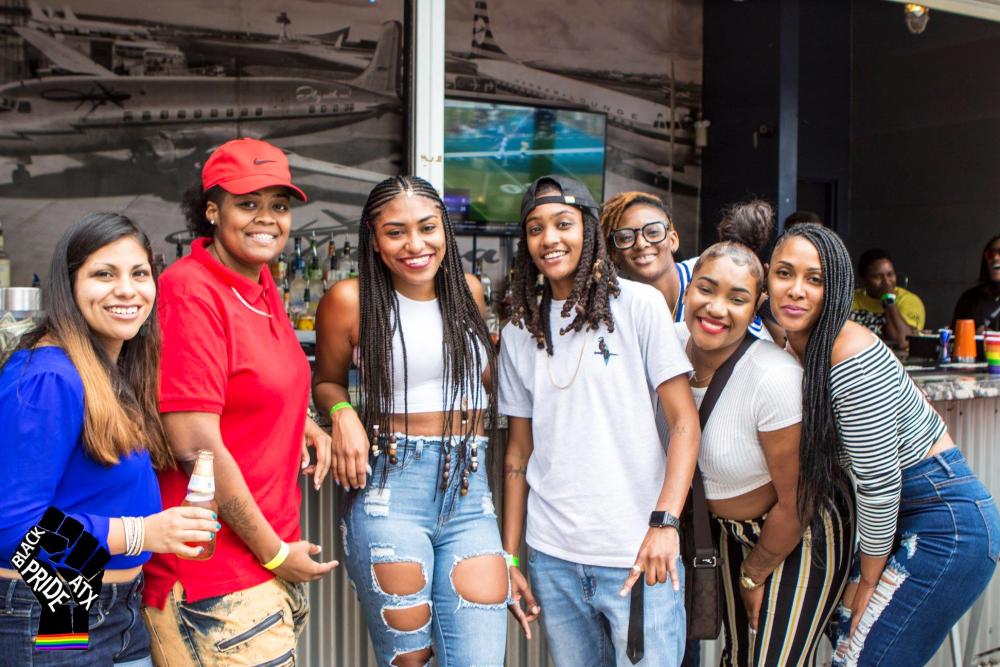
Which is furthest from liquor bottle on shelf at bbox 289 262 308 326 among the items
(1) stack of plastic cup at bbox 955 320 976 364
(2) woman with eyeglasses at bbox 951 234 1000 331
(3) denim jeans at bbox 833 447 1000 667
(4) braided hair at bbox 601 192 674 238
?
(2) woman with eyeglasses at bbox 951 234 1000 331

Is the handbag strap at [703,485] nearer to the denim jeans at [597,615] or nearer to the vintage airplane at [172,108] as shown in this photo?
the denim jeans at [597,615]

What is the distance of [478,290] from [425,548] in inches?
29.9

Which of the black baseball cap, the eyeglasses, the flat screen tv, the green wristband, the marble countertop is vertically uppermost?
the flat screen tv

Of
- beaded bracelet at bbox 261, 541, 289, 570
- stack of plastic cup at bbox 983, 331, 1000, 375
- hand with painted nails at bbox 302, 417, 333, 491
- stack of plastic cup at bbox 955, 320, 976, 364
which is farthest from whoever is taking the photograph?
stack of plastic cup at bbox 955, 320, 976, 364

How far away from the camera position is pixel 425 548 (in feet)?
7.15

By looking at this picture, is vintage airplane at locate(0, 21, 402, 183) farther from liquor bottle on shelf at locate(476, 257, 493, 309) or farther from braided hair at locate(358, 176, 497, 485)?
braided hair at locate(358, 176, 497, 485)

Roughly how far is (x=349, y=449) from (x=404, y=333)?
13.1 inches

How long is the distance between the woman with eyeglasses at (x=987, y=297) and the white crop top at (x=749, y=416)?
13.2 feet

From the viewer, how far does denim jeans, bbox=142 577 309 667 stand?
1923 millimetres

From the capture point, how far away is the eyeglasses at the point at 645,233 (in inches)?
117

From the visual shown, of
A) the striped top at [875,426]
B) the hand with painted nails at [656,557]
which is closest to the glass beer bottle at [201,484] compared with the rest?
the hand with painted nails at [656,557]

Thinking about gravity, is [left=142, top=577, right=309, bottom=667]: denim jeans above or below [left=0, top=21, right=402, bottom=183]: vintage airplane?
below

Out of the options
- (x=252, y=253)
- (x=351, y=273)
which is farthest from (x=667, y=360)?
(x=351, y=273)

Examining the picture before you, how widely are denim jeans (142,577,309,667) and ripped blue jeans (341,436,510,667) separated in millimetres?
294
